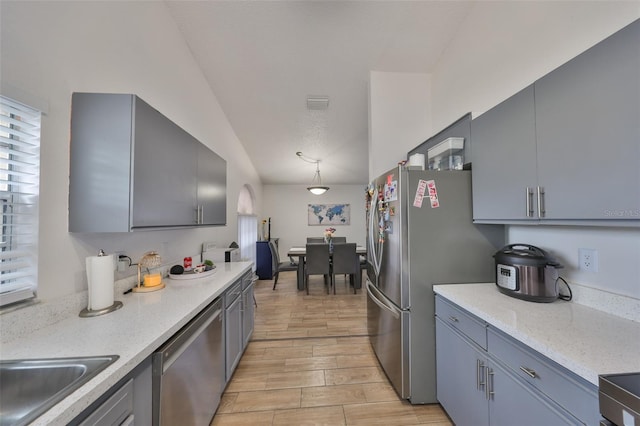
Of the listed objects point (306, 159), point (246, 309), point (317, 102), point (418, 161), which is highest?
point (317, 102)

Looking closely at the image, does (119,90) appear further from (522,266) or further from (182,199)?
(522,266)

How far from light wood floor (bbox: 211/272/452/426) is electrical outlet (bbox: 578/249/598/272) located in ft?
4.23

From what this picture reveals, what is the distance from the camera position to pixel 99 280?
123 cm

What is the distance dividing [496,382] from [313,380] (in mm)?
1373

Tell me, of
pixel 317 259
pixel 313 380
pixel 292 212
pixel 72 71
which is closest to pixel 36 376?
pixel 72 71

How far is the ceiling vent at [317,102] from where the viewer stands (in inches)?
122

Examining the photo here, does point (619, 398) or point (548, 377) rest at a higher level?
point (619, 398)

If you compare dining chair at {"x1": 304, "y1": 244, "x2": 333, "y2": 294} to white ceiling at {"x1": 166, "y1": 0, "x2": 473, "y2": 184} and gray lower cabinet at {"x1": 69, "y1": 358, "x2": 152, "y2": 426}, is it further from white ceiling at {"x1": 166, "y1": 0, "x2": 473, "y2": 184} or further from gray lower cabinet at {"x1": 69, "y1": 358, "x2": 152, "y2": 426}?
gray lower cabinet at {"x1": 69, "y1": 358, "x2": 152, "y2": 426}

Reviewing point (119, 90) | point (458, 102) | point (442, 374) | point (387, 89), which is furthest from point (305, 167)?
point (442, 374)

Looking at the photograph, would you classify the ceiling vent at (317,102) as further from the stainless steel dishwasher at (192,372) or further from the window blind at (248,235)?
the stainless steel dishwasher at (192,372)

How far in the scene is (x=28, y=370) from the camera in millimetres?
804

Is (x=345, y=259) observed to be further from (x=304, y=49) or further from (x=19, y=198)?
(x=19, y=198)

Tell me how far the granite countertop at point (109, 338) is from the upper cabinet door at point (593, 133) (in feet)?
6.16

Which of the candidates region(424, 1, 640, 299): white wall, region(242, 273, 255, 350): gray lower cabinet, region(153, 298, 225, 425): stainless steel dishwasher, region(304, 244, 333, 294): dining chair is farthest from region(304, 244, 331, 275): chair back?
region(424, 1, 640, 299): white wall
